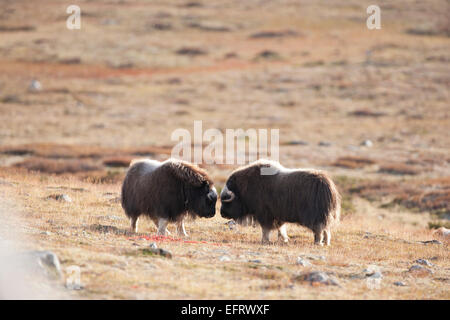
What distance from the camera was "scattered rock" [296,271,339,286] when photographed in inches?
398

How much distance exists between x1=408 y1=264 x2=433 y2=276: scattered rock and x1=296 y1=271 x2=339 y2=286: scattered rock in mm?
2392

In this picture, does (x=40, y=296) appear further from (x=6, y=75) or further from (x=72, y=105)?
(x=6, y=75)

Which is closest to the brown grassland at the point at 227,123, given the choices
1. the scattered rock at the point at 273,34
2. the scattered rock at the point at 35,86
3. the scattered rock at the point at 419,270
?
the scattered rock at the point at 419,270

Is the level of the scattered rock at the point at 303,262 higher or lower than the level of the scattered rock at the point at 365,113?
lower

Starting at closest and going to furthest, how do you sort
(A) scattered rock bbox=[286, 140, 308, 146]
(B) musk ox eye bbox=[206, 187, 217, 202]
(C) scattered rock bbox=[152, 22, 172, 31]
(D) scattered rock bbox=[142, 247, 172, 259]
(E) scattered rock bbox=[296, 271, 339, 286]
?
(E) scattered rock bbox=[296, 271, 339, 286] < (D) scattered rock bbox=[142, 247, 172, 259] < (B) musk ox eye bbox=[206, 187, 217, 202] < (A) scattered rock bbox=[286, 140, 308, 146] < (C) scattered rock bbox=[152, 22, 172, 31]

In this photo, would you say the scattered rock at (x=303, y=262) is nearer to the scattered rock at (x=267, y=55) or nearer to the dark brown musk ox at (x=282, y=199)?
the dark brown musk ox at (x=282, y=199)

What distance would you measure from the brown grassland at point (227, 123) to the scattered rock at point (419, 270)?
0.13 m

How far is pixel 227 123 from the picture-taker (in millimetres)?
50062

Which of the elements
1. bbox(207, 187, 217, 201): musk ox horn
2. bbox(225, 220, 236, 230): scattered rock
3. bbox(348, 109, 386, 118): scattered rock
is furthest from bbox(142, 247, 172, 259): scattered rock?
bbox(348, 109, 386, 118): scattered rock

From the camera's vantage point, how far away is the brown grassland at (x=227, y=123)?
10.8 m

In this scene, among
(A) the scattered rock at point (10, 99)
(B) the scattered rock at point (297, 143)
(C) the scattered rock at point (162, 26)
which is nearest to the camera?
(B) the scattered rock at point (297, 143)

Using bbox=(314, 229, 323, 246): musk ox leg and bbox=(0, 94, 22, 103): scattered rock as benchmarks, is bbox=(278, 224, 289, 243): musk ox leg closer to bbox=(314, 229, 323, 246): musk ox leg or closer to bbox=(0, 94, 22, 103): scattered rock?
bbox=(314, 229, 323, 246): musk ox leg

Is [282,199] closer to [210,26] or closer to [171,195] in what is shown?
[171,195]

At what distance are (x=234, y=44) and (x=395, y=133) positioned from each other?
4453 centimetres
